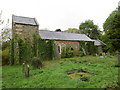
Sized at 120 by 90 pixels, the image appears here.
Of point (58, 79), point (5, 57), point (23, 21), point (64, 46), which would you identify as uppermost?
point (23, 21)

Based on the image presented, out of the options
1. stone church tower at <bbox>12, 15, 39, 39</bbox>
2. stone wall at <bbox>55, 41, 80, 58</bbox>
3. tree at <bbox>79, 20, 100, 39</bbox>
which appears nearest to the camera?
stone church tower at <bbox>12, 15, 39, 39</bbox>

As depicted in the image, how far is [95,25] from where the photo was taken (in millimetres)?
46625

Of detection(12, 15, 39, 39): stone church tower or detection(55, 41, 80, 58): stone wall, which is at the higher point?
detection(12, 15, 39, 39): stone church tower

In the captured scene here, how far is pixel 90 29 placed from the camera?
1855 inches

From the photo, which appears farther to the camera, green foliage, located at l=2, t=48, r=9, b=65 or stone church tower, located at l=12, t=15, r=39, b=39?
stone church tower, located at l=12, t=15, r=39, b=39

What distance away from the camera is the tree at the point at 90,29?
44409 mm

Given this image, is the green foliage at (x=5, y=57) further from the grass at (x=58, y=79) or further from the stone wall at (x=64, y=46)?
the stone wall at (x=64, y=46)

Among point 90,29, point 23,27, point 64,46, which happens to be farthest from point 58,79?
point 90,29

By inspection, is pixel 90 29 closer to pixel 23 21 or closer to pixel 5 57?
pixel 23 21

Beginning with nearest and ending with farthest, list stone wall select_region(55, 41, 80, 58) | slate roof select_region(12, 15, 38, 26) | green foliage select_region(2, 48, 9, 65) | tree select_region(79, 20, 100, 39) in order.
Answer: green foliage select_region(2, 48, 9, 65), slate roof select_region(12, 15, 38, 26), stone wall select_region(55, 41, 80, 58), tree select_region(79, 20, 100, 39)

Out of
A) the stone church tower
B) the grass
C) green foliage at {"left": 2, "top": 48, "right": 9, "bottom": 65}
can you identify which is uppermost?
the stone church tower

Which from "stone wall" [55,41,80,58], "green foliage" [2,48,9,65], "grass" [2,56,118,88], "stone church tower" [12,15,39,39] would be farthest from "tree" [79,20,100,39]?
"grass" [2,56,118,88]

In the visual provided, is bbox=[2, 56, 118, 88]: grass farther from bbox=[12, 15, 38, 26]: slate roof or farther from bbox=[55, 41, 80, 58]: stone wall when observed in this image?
bbox=[55, 41, 80, 58]: stone wall

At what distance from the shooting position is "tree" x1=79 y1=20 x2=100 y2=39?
44.4 m
